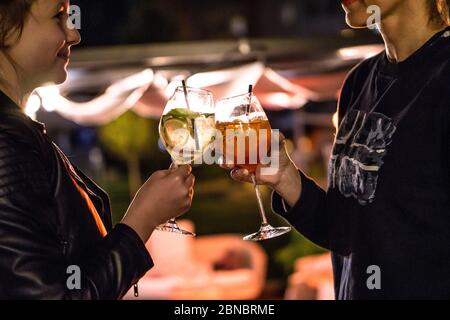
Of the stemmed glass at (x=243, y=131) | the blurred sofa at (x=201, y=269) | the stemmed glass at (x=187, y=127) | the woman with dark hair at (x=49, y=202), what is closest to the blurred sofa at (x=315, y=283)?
the blurred sofa at (x=201, y=269)

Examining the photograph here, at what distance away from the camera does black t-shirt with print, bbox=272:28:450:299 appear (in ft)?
6.39

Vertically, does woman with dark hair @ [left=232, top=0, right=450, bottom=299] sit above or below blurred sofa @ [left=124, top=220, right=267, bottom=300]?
above

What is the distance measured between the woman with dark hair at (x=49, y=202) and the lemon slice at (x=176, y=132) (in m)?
0.22

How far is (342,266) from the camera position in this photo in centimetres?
228

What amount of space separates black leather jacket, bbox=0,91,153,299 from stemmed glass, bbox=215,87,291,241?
26.1 inches

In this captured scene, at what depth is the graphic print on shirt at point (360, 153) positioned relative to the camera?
2.06 metres

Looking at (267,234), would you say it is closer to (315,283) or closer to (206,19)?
(315,283)

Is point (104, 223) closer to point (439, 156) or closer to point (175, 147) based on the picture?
point (175, 147)

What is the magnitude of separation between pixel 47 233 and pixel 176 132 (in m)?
0.67

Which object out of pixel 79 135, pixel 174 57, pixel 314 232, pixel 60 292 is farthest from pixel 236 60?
pixel 79 135

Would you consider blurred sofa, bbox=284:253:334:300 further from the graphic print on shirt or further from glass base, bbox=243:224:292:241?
the graphic print on shirt

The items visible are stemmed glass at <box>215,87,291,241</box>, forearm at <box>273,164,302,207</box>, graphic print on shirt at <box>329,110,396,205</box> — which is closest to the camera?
graphic print on shirt at <box>329,110,396,205</box>

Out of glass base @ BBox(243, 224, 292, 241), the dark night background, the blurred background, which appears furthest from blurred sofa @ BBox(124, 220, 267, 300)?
the dark night background

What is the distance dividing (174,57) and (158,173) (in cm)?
479
